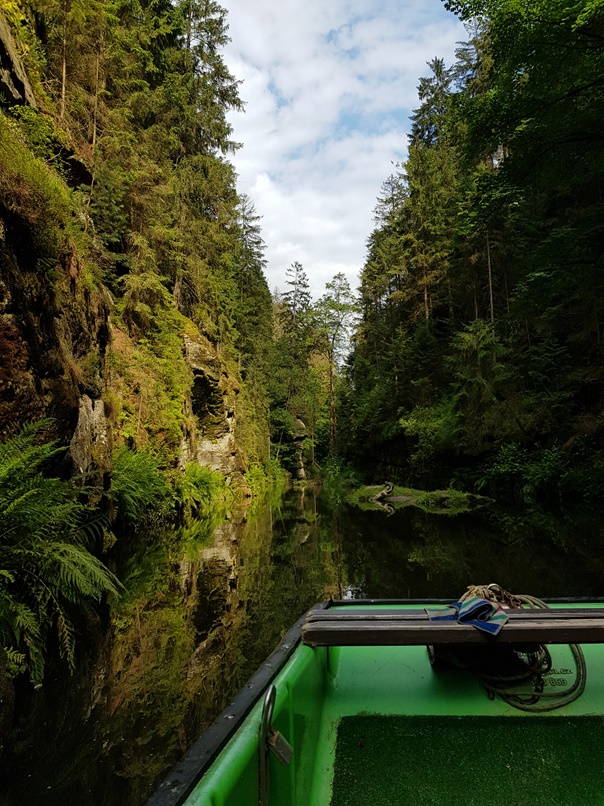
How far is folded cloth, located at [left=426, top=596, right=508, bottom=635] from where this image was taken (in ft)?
7.67

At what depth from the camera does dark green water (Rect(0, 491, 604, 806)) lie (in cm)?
254

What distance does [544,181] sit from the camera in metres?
9.48

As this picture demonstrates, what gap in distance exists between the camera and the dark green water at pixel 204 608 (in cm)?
254

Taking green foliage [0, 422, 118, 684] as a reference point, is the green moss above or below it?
below

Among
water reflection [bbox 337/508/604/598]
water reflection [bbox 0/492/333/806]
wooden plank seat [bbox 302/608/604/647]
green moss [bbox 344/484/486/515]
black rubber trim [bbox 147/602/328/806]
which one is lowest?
green moss [bbox 344/484/486/515]

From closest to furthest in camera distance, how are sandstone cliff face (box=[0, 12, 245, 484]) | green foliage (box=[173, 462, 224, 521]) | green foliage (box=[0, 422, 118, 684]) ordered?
green foliage (box=[0, 422, 118, 684]) < sandstone cliff face (box=[0, 12, 245, 484]) < green foliage (box=[173, 462, 224, 521])

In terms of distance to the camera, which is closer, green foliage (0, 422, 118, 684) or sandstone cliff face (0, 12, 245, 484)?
green foliage (0, 422, 118, 684)

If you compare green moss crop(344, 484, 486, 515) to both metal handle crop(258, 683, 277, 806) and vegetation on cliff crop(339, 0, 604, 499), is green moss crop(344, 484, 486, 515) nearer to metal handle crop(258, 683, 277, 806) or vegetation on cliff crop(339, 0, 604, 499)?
vegetation on cliff crop(339, 0, 604, 499)

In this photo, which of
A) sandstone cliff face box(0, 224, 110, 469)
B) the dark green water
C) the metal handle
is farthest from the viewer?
sandstone cliff face box(0, 224, 110, 469)

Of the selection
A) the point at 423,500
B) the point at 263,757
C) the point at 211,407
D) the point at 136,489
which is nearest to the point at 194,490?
the point at 136,489

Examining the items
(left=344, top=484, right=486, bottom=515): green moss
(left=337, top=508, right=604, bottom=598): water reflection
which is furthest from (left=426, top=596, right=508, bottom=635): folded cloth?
(left=344, top=484, right=486, bottom=515): green moss

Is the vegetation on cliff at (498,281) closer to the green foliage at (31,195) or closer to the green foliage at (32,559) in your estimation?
the green foliage at (31,195)

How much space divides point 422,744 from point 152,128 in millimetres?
18366

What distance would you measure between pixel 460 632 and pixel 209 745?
1488mm
